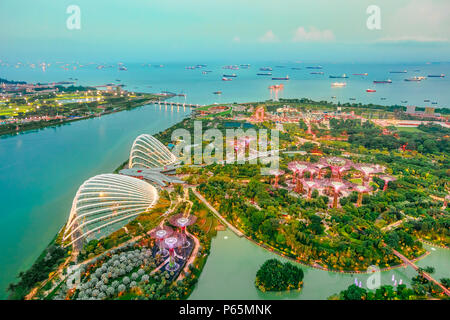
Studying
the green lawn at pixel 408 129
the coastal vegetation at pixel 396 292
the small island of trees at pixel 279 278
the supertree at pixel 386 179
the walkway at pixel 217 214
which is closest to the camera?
the coastal vegetation at pixel 396 292

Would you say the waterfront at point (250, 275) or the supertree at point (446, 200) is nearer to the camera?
the waterfront at point (250, 275)

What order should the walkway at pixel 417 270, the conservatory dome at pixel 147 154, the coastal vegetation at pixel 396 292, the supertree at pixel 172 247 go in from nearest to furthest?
the coastal vegetation at pixel 396 292 < the walkway at pixel 417 270 < the supertree at pixel 172 247 < the conservatory dome at pixel 147 154

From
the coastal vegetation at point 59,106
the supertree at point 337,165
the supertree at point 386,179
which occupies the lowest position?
the supertree at point 386,179

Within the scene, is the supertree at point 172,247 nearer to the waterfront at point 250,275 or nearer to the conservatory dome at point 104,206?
the waterfront at point 250,275

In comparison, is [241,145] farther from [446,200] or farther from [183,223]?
[446,200]

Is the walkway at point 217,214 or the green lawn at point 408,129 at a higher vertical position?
the green lawn at point 408,129

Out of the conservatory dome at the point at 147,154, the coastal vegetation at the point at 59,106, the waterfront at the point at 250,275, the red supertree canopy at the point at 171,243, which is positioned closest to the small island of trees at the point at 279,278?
the waterfront at the point at 250,275

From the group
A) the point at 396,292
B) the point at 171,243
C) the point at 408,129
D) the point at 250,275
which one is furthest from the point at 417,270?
the point at 408,129
